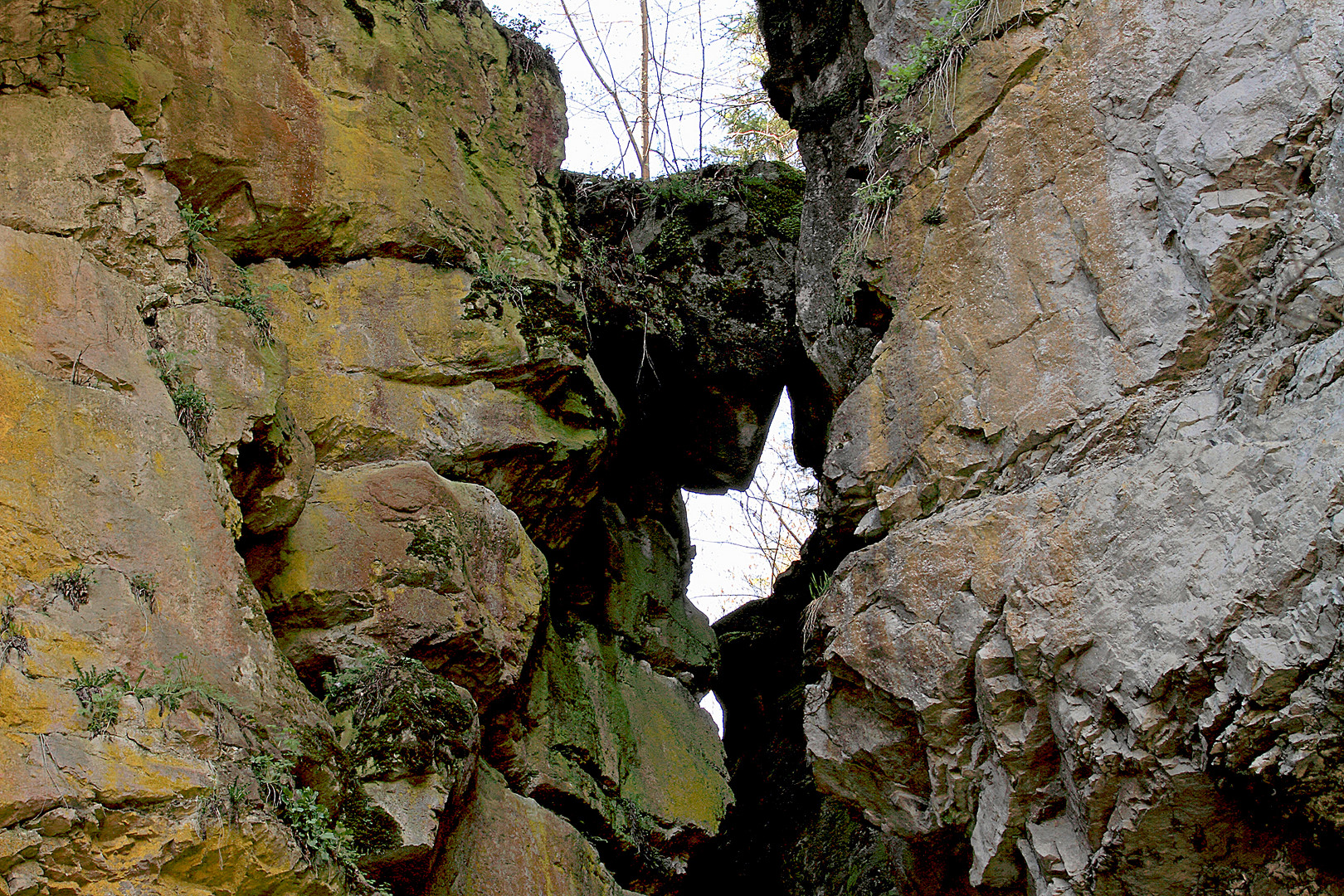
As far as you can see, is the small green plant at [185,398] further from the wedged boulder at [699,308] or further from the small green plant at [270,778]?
the wedged boulder at [699,308]

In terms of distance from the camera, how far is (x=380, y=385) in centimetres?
727

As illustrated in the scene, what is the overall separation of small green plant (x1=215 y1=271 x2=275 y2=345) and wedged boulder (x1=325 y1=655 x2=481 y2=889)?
2141 millimetres

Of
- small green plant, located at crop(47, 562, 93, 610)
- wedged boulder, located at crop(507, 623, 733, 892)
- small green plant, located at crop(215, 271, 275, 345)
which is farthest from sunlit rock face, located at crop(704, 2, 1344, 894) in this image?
small green plant, located at crop(47, 562, 93, 610)

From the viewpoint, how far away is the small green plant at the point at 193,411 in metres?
5.47

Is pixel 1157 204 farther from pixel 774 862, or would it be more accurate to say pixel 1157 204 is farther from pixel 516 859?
pixel 774 862

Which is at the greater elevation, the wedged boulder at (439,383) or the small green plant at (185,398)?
the wedged boulder at (439,383)

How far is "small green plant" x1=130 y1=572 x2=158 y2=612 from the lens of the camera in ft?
15.3

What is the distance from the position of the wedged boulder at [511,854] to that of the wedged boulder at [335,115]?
3.90 metres

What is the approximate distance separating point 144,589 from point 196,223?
2.91m

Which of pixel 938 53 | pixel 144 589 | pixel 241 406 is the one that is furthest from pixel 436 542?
pixel 938 53

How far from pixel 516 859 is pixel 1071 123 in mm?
5479

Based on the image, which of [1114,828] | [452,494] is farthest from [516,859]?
[1114,828]

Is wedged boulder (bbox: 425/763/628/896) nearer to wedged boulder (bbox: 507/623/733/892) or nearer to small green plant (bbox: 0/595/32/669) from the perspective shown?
wedged boulder (bbox: 507/623/733/892)

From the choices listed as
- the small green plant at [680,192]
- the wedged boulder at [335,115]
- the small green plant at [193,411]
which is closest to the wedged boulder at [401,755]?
the small green plant at [193,411]
